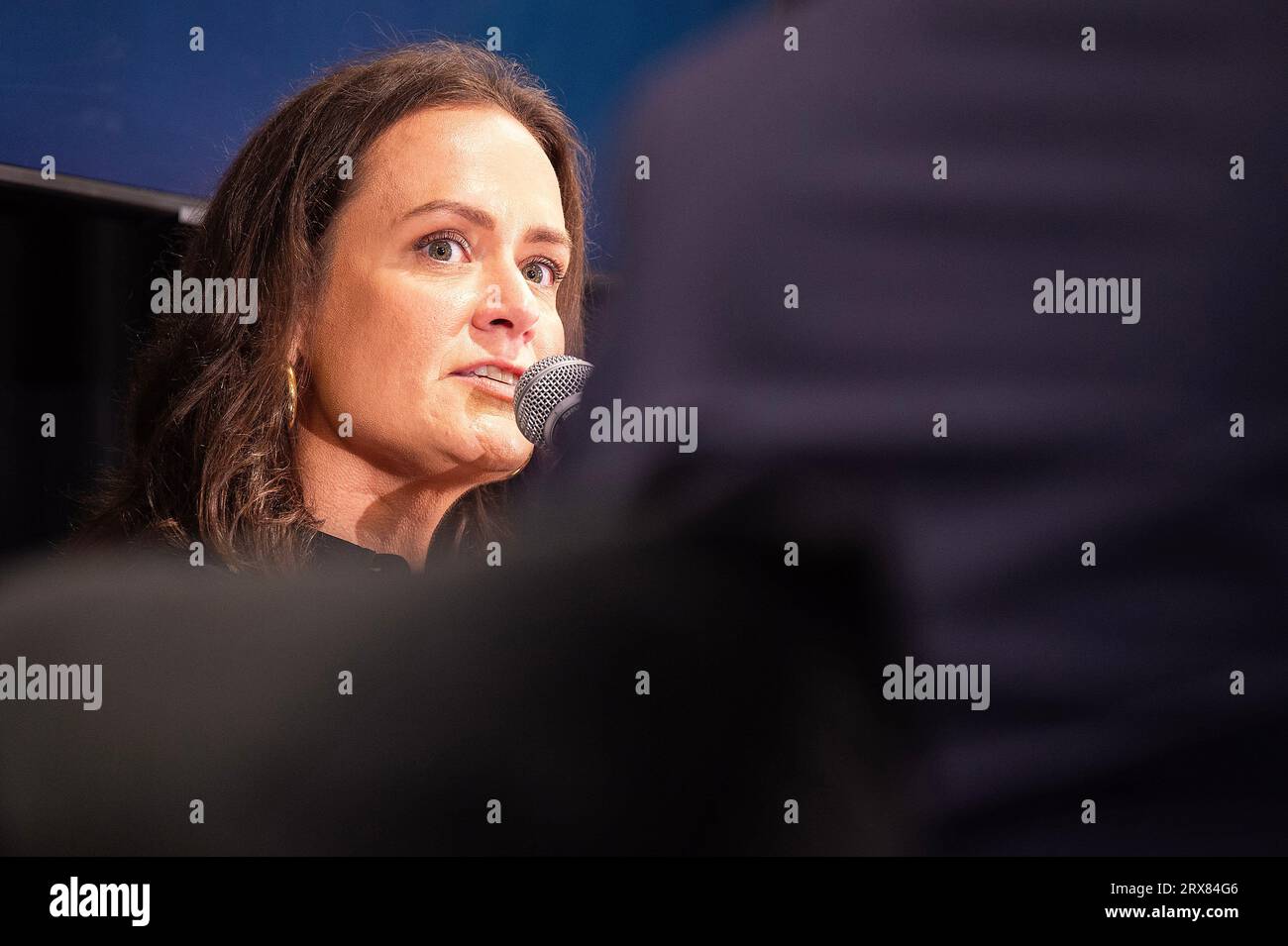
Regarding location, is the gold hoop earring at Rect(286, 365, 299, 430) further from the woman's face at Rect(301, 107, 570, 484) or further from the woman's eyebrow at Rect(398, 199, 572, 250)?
the woman's eyebrow at Rect(398, 199, 572, 250)

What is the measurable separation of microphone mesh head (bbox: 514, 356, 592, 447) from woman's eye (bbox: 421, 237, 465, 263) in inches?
9.4

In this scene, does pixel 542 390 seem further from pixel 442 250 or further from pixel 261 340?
pixel 261 340

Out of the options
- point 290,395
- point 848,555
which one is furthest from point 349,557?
point 848,555

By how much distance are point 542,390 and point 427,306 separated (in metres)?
0.26

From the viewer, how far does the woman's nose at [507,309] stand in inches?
70.6

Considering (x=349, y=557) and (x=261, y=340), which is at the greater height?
(x=261, y=340)

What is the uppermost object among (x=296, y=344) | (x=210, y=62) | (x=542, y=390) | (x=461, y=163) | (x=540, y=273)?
(x=210, y=62)

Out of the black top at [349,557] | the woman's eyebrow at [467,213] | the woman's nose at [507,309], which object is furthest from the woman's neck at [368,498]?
the woman's eyebrow at [467,213]

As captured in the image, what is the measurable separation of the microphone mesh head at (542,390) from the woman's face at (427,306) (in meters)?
0.08

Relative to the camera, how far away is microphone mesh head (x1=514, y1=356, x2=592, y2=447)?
5.60 ft

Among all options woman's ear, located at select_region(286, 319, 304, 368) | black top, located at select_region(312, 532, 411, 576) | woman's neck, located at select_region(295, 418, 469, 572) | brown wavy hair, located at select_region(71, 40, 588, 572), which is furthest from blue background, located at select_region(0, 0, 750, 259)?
black top, located at select_region(312, 532, 411, 576)

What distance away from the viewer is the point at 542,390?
5.59ft

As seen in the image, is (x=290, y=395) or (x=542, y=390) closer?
(x=542, y=390)
